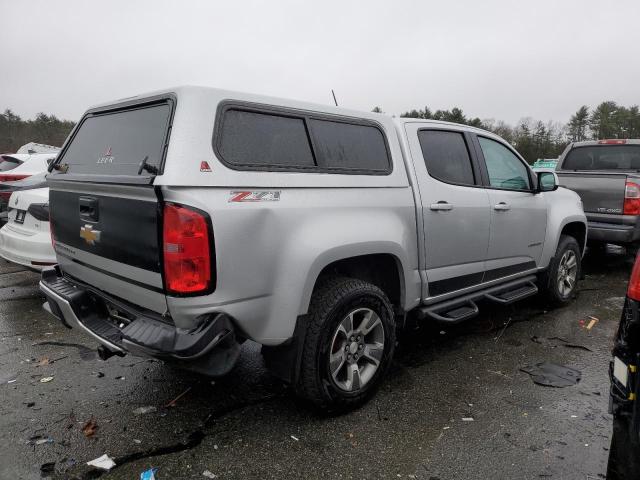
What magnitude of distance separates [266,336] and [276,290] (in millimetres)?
271

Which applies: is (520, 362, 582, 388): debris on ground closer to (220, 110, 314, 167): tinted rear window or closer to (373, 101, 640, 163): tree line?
(220, 110, 314, 167): tinted rear window

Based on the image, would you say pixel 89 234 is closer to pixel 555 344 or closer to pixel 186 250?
pixel 186 250

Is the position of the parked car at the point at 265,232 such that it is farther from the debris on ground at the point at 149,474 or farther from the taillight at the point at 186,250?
the debris on ground at the point at 149,474

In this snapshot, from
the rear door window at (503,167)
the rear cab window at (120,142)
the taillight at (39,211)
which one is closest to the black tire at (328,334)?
the rear cab window at (120,142)

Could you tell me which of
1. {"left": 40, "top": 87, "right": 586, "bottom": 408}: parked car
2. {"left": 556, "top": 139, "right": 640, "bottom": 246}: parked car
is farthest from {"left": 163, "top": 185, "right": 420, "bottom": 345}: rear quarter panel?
{"left": 556, "top": 139, "right": 640, "bottom": 246}: parked car

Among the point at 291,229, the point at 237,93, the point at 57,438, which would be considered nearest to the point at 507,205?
the point at 291,229

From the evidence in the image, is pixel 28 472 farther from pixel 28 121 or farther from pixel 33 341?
pixel 28 121

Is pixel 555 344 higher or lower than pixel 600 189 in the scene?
→ lower

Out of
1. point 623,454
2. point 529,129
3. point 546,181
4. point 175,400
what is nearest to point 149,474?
point 175,400

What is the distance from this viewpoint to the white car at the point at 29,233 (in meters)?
4.77

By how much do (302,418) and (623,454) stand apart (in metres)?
1.77

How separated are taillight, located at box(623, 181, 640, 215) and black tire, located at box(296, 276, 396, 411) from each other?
4.87m

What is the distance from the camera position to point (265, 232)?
8.00ft

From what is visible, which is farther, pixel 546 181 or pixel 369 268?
pixel 546 181
